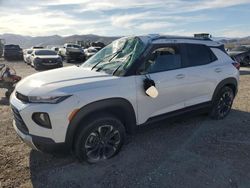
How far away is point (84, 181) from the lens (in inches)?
144

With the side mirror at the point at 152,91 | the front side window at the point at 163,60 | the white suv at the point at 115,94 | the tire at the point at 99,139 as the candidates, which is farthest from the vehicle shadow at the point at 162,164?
the front side window at the point at 163,60

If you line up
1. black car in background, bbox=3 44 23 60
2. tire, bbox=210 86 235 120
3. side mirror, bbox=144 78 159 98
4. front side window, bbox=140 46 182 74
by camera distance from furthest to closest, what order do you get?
1. black car in background, bbox=3 44 23 60
2. tire, bbox=210 86 235 120
3. front side window, bbox=140 46 182 74
4. side mirror, bbox=144 78 159 98

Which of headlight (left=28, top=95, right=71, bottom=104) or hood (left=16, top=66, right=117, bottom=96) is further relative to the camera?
hood (left=16, top=66, right=117, bottom=96)

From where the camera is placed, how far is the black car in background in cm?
2956

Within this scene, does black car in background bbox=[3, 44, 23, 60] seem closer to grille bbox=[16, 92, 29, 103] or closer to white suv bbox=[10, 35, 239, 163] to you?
white suv bbox=[10, 35, 239, 163]

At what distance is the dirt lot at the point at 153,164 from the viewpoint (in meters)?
3.64

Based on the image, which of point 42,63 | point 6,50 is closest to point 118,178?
point 42,63

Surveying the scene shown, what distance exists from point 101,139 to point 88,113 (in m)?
0.51

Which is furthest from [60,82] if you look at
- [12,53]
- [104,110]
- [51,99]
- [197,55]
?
[12,53]

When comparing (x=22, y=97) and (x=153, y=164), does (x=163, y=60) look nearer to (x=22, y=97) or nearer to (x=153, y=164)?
(x=153, y=164)

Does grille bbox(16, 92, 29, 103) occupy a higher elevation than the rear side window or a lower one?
lower

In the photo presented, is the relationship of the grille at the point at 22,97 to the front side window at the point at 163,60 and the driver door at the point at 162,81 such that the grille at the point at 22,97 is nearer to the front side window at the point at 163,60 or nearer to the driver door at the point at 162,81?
the driver door at the point at 162,81

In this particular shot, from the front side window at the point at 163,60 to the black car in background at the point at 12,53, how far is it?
2811cm

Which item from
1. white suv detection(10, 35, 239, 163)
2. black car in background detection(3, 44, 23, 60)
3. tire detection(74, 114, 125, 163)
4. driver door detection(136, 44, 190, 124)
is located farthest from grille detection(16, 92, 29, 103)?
black car in background detection(3, 44, 23, 60)
